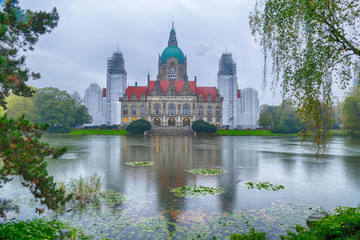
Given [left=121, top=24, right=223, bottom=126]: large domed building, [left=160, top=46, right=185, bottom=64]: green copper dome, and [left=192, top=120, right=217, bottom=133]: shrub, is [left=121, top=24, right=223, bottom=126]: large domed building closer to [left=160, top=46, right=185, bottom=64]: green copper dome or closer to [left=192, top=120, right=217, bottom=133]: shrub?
[left=160, top=46, right=185, bottom=64]: green copper dome

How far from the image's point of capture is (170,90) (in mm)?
82188

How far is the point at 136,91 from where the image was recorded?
86.4 m

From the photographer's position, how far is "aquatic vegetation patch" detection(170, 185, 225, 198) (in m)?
10.0

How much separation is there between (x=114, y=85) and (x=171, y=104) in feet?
67.4

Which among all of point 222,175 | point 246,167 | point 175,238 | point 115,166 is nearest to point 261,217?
point 175,238

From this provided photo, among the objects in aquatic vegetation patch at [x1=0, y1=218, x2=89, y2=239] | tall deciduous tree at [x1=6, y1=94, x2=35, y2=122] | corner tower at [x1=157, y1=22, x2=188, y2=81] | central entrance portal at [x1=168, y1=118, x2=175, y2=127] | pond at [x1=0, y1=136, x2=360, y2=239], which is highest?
corner tower at [x1=157, y1=22, x2=188, y2=81]

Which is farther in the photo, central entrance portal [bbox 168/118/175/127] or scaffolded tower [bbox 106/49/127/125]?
scaffolded tower [bbox 106/49/127/125]

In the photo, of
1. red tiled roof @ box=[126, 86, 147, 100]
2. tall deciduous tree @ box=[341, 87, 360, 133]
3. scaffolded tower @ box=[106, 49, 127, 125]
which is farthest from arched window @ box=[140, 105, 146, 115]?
tall deciduous tree @ box=[341, 87, 360, 133]

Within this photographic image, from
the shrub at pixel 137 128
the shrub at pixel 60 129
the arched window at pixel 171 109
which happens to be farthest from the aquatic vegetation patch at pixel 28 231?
the arched window at pixel 171 109

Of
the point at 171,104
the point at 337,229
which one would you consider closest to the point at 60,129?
the point at 171,104

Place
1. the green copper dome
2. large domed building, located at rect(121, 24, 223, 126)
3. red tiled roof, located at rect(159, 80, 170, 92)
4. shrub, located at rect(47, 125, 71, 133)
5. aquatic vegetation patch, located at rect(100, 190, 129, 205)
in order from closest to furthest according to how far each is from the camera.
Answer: aquatic vegetation patch, located at rect(100, 190, 129, 205), shrub, located at rect(47, 125, 71, 133), large domed building, located at rect(121, 24, 223, 126), red tiled roof, located at rect(159, 80, 170, 92), the green copper dome

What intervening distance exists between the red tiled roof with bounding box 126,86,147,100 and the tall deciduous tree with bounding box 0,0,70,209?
261 feet

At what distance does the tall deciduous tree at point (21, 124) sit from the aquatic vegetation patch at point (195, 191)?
17.7 feet

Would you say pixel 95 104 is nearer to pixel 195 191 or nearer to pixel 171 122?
pixel 171 122
